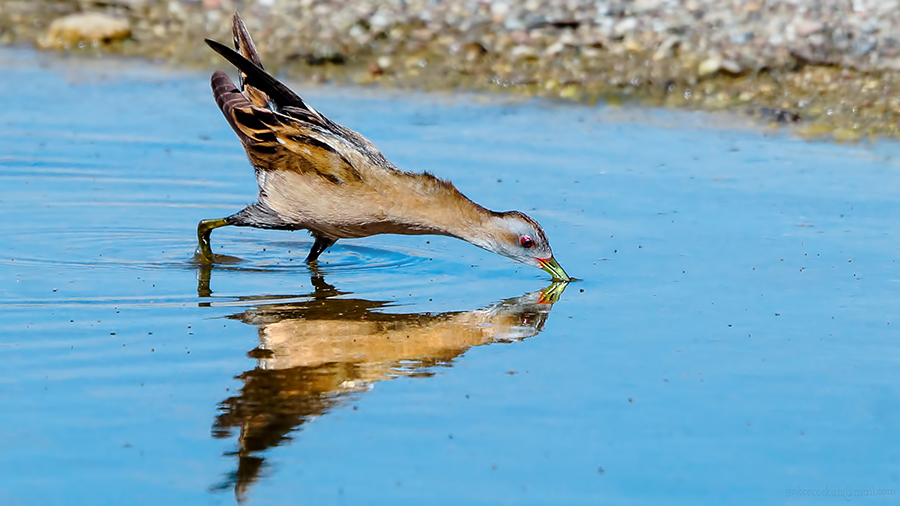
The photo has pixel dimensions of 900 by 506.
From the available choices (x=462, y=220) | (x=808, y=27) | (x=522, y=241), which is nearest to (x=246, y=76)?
(x=462, y=220)

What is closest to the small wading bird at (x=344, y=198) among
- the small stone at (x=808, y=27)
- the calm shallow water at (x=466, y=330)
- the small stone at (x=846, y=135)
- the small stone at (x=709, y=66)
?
the calm shallow water at (x=466, y=330)

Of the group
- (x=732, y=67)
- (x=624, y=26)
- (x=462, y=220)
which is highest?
(x=624, y=26)

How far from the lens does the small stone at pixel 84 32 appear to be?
44.7ft

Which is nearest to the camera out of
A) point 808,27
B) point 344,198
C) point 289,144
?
point 344,198

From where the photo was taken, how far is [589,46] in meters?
12.2

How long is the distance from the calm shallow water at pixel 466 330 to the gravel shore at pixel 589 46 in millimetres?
1128

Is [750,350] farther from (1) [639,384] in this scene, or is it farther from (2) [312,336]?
(2) [312,336]

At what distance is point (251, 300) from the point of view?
21.4 ft

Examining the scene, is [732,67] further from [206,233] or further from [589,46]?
→ [206,233]

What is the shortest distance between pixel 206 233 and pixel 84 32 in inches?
273

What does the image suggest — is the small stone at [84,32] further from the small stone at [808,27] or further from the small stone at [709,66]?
the small stone at [808,27]

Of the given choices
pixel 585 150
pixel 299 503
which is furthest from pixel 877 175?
pixel 299 503

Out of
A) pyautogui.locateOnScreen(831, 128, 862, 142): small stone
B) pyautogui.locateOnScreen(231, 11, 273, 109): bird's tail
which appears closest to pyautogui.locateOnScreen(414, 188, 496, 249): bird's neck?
pyautogui.locateOnScreen(231, 11, 273, 109): bird's tail

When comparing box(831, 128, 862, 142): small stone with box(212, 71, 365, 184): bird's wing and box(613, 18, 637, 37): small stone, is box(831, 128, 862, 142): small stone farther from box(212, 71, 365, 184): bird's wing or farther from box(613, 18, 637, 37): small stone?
box(212, 71, 365, 184): bird's wing
